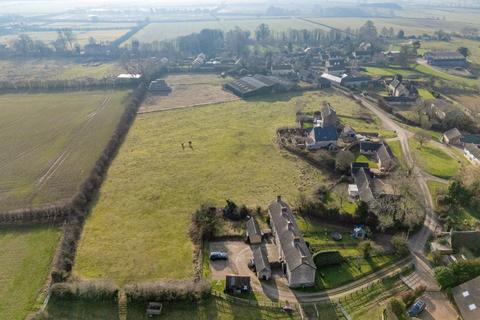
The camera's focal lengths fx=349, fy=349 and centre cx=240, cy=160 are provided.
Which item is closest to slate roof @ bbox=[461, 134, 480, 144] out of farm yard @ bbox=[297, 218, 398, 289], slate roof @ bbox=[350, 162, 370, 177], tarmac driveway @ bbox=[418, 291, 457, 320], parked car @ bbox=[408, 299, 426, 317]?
slate roof @ bbox=[350, 162, 370, 177]

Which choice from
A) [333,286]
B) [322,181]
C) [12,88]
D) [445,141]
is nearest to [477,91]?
[445,141]

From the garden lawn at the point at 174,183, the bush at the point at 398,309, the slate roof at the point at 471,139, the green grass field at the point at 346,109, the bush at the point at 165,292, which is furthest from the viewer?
the green grass field at the point at 346,109

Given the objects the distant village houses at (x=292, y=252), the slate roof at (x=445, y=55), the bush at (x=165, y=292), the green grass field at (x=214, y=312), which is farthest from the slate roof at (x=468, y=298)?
the slate roof at (x=445, y=55)

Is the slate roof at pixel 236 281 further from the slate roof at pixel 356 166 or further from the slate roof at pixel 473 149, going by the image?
the slate roof at pixel 473 149

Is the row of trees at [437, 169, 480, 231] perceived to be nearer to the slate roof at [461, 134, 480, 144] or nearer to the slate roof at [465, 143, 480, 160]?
the slate roof at [465, 143, 480, 160]

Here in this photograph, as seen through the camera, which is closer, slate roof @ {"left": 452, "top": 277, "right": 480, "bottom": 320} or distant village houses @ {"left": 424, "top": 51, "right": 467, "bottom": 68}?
slate roof @ {"left": 452, "top": 277, "right": 480, "bottom": 320}

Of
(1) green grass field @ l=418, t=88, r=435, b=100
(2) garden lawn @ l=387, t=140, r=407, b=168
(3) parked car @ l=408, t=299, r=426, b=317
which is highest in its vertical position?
(3) parked car @ l=408, t=299, r=426, b=317

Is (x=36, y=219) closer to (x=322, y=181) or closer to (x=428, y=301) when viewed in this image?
(x=322, y=181)
